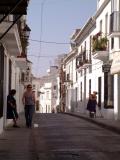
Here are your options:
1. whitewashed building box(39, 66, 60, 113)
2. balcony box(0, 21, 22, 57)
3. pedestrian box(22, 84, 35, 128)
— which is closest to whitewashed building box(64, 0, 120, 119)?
balcony box(0, 21, 22, 57)

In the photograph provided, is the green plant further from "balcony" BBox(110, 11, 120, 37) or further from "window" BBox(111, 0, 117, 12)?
"balcony" BBox(110, 11, 120, 37)

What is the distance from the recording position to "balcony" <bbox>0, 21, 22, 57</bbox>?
54.8 feet

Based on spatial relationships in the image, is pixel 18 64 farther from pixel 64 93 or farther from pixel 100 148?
pixel 64 93

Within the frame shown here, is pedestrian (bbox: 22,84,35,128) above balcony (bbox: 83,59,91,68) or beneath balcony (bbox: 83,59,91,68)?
beneath

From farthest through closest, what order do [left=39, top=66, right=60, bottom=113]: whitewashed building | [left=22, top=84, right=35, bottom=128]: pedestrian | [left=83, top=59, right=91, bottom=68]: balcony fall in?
[left=39, top=66, right=60, bottom=113]: whitewashed building → [left=83, top=59, right=91, bottom=68]: balcony → [left=22, top=84, right=35, bottom=128]: pedestrian

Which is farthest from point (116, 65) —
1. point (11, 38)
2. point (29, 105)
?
point (11, 38)

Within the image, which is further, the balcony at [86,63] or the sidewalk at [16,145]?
the balcony at [86,63]

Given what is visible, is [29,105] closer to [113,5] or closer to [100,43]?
[113,5]

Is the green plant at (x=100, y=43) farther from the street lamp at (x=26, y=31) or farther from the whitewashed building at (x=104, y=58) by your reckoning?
the street lamp at (x=26, y=31)

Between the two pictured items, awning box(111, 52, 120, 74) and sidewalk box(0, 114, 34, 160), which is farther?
awning box(111, 52, 120, 74)

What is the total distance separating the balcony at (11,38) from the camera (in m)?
16.7

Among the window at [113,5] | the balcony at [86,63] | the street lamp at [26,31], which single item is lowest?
the balcony at [86,63]

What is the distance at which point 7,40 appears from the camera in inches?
764

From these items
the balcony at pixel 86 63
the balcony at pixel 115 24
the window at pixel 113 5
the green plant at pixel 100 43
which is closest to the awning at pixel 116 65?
the balcony at pixel 115 24
